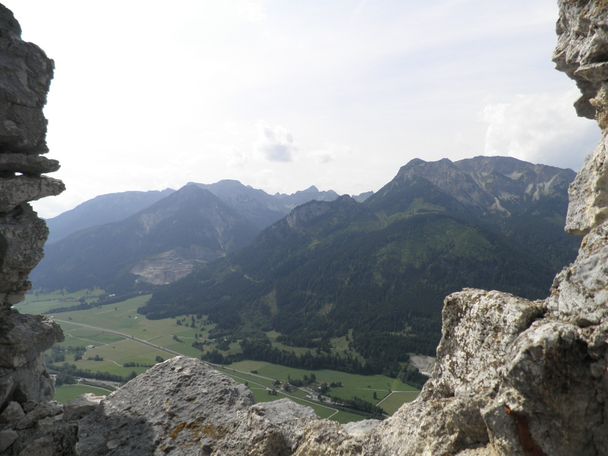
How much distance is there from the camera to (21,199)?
2022cm

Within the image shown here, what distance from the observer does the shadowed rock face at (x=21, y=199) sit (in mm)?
18719

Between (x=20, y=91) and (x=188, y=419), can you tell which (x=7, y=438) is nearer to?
(x=188, y=419)

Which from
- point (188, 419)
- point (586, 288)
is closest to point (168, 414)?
point (188, 419)

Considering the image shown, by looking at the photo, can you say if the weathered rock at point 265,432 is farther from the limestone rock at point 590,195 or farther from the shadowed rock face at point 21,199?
the limestone rock at point 590,195

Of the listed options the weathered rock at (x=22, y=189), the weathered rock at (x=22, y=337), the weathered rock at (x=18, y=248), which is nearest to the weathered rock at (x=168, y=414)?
the weathered rock at (x=22, y=337)

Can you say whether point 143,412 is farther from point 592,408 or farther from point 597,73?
point 597,73

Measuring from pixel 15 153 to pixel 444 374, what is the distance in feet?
72.5

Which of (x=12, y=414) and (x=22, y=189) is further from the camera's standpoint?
(x=22, y=189)

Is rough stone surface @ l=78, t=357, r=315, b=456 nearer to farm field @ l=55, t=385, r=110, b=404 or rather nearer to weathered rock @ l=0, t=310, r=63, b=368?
weathered rock @ l=0, t=310, r=63, b=368

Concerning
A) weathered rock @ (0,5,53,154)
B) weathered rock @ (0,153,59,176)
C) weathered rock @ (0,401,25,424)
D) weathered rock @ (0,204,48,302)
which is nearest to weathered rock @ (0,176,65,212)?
weathered rock @ (0,153,59,176)

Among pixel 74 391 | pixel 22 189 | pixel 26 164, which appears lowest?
pixel 74 391

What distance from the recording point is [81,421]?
16.8 metres

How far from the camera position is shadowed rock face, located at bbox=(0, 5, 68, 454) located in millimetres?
18719

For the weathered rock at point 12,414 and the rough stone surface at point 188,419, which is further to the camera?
the weathered rock at point 12,414
